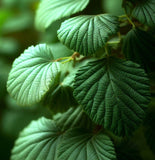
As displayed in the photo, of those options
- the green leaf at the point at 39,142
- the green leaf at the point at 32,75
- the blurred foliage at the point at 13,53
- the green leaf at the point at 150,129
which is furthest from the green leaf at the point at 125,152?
the blurred foliage at the point at 13,53

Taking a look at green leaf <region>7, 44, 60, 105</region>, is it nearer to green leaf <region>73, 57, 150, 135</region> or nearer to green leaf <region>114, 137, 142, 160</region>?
green leaf <region>73, 57, 150, 135</region>

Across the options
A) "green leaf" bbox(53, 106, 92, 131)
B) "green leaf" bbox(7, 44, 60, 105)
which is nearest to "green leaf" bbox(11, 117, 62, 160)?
"green leaf" bbox(53, 106, 92, 131)

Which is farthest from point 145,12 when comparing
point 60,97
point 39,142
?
point 39,142

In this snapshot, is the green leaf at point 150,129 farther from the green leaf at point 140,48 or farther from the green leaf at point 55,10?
the green leaf at point 55,10

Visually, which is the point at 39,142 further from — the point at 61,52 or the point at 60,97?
the point at 61,52

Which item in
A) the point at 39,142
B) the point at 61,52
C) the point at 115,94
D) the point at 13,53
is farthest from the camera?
the point at 13,53

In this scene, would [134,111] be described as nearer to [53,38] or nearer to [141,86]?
[141,86]

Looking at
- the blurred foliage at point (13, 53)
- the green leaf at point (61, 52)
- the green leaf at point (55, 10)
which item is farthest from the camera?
the blurred foliage at point (13, 53)
